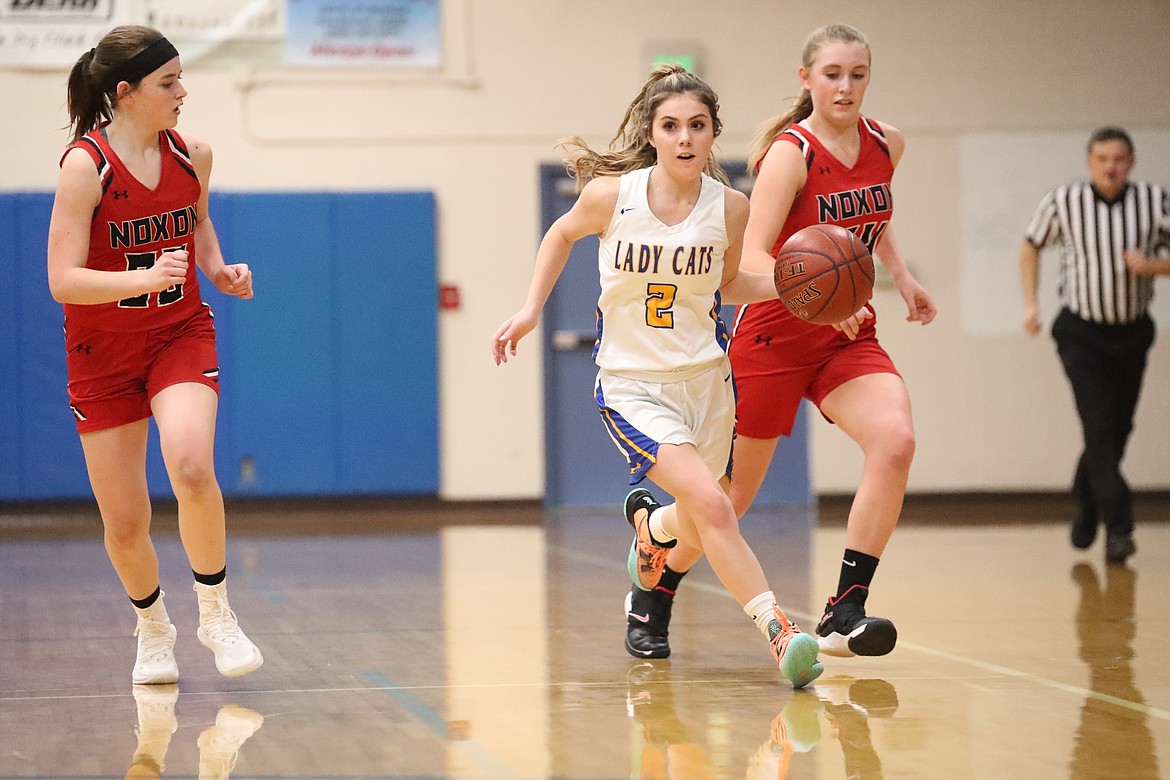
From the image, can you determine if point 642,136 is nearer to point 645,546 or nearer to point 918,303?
point 918,303

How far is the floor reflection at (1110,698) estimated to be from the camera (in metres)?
2.54

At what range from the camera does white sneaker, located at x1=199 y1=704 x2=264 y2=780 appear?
2559 millimetres

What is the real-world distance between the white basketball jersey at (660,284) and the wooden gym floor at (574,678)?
2.63ft

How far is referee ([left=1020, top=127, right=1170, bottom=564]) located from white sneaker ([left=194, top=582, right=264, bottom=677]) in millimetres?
3929

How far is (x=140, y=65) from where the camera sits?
3283 mm

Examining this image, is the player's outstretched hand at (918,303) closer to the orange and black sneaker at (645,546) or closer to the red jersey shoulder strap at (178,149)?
the orange and black sneaker at (645,546)

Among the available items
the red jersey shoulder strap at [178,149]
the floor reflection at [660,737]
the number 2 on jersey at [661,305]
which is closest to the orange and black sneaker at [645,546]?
the floor reflection at [660,737]

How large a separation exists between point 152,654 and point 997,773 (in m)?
2.04

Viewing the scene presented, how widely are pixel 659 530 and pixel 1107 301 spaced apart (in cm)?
325

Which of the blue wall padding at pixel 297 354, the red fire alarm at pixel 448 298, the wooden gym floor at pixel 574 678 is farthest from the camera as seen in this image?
the red fire alarm at pixel 448 298

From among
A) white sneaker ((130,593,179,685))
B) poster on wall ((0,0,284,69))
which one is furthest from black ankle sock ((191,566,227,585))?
poster on wall ((0,0,284,69))

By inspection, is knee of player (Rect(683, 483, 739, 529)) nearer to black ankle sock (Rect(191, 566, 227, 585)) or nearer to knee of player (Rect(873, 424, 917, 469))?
knee of player (Rect(873, 424, 917, 469))

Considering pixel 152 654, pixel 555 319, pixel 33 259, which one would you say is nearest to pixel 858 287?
pixel 152 654

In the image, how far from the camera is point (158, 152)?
339cm
